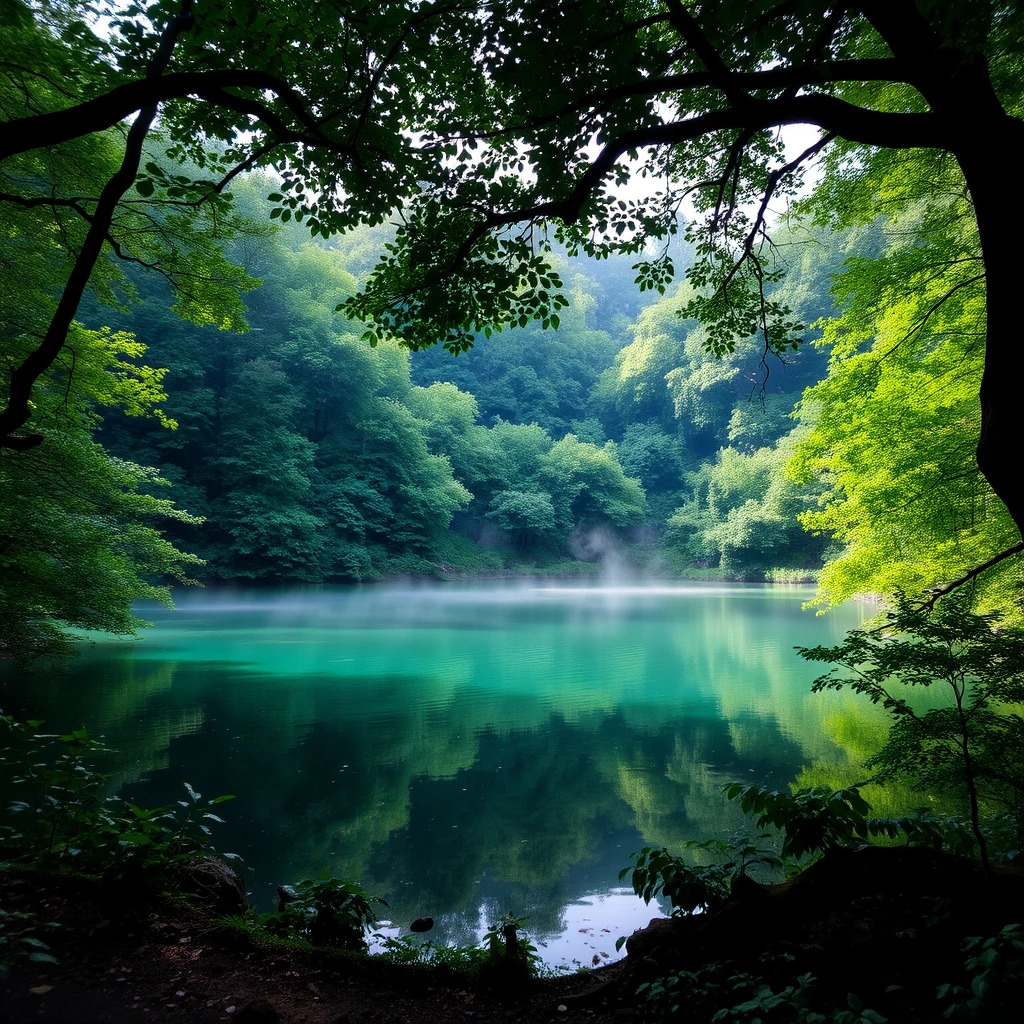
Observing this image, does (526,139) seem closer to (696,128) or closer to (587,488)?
(696,128)

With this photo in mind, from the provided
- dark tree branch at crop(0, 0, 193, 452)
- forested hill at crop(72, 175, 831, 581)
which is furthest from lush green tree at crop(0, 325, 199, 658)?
dark tree branch at crop(0, 0, 193, 452)

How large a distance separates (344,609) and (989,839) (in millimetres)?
19603

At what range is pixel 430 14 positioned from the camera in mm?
3398

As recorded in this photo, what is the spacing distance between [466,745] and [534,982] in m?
4.93

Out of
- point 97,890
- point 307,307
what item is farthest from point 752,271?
point 307,307

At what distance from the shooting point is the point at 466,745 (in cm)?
766

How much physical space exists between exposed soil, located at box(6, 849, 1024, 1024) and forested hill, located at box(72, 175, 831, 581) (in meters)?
6.27

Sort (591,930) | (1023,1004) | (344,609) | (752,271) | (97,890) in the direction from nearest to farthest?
1. (1023,1004)
2. (97,890)
3. (591,930)
4. (752,271)
5. (344,609)

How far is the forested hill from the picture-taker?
83.5ft

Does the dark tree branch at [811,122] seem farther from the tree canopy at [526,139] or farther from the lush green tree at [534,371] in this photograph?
the lush green tree at [534,371]

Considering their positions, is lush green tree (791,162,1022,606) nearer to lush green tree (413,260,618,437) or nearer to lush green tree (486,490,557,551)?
lush green tree (486,490,557,551)

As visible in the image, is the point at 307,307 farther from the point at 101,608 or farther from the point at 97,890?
the point at 97,890

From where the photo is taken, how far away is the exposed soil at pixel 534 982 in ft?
6.81

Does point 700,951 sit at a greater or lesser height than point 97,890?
lesser
